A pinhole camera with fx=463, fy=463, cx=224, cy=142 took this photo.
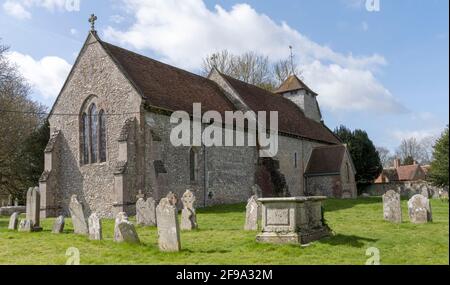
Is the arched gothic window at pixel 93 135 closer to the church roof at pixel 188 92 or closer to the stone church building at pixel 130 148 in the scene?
the stone church building at pixel 130 148

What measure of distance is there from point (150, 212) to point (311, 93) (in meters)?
26.0

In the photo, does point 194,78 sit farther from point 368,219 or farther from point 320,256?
point 320,256

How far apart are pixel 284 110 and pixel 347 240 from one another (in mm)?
22750

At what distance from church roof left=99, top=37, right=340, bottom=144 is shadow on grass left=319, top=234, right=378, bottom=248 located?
38.5 feet

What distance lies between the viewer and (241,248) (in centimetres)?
1021

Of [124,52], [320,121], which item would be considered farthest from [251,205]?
[320,121]

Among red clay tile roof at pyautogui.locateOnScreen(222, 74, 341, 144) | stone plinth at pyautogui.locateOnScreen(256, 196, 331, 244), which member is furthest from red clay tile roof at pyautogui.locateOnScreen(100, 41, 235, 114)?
stone plinth at pyautogui.locateOnScreen(256, 196, 331, 244)

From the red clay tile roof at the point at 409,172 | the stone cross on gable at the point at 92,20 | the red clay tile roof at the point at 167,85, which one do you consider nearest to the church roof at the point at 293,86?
the red clay tile roof at the point at 167,85

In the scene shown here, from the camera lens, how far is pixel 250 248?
10109mm

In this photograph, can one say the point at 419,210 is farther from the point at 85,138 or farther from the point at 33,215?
the point at 85,138

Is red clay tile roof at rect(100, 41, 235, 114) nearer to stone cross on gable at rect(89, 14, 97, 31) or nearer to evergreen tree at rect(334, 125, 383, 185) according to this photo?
stone cross on gable at rect(89, 14, 97, 31)

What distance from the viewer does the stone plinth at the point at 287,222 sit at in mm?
10336

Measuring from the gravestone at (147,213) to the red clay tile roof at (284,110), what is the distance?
46.4ft

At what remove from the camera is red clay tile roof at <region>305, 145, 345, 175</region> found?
30.6 m
